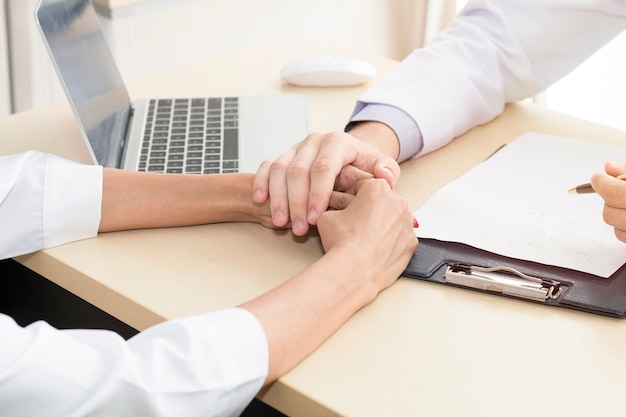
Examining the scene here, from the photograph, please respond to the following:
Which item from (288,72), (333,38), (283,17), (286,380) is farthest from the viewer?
(333,38)

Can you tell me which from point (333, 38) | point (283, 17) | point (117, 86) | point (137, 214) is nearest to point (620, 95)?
point (333, 38)

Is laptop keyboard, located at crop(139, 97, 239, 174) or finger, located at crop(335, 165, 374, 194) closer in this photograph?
finger, located at crop(335, 165, 374, 194)

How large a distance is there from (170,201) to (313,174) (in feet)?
0.55

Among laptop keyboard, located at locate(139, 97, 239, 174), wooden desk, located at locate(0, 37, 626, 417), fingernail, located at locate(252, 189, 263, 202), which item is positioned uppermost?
fingernail, located at locate(252, 189, 263, 202)

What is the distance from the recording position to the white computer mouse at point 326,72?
4.37ft

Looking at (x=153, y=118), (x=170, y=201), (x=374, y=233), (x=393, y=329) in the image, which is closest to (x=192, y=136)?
(x=153, y=118)

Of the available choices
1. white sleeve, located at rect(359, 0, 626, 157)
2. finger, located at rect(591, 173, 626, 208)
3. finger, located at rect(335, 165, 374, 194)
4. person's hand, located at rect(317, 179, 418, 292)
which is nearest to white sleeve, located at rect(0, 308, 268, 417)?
person's hand, located at rect(317, 179, 418, 292)

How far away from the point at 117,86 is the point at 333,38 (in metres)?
1.51

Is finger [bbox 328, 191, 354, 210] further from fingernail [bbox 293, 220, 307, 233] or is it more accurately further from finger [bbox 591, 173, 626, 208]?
finger [bbox 591, 173, 626, 208]

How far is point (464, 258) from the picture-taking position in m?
0.84

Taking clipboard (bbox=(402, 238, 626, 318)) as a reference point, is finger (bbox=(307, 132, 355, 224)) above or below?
above

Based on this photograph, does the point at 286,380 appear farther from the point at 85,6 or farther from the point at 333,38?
the point at 333,38

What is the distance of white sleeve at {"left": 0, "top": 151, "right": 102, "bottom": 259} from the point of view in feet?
2.92

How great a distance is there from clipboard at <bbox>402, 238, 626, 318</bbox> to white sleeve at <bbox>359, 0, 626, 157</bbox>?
36 cm
